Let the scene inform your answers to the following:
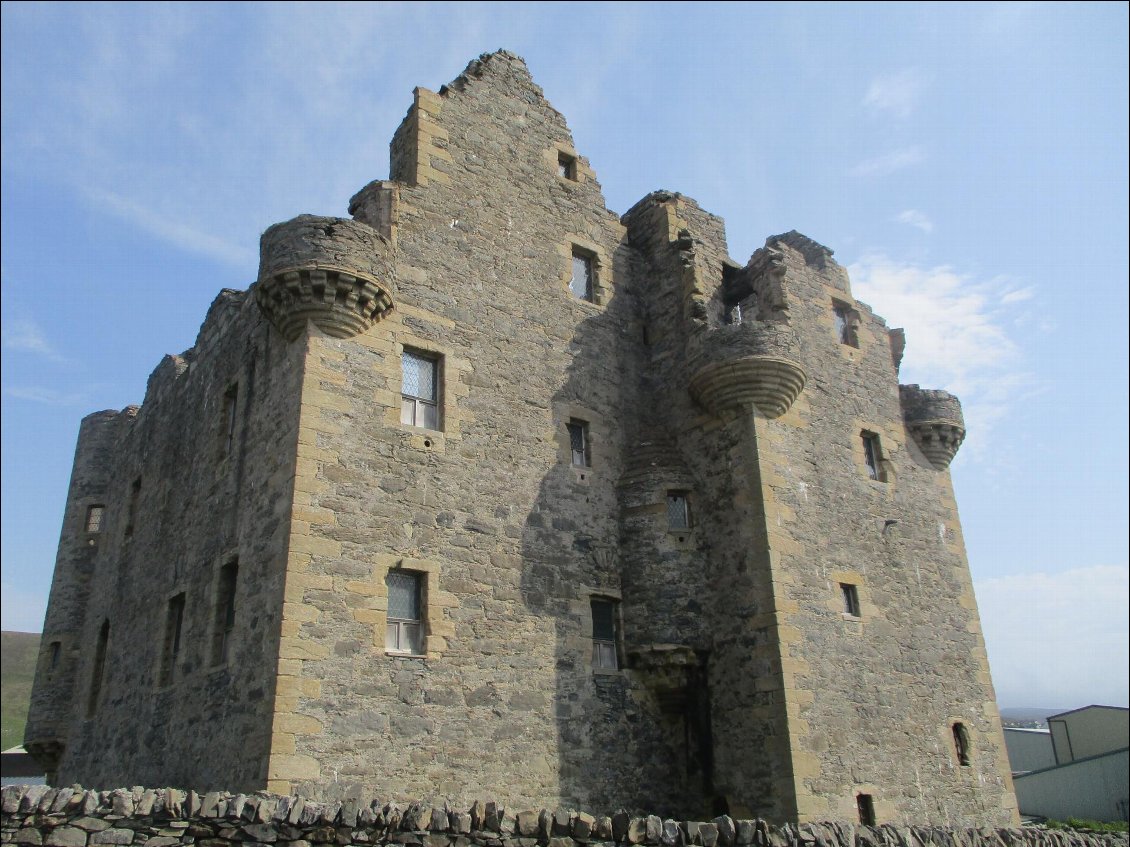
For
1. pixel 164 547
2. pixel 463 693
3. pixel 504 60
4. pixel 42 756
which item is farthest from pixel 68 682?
pixel 504 60

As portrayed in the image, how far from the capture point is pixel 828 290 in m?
19.6

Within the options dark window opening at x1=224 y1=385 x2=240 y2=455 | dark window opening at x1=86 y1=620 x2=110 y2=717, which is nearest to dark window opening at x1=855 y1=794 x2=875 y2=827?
dark window opening at x1=224 y1=385 x2=240 y2=455

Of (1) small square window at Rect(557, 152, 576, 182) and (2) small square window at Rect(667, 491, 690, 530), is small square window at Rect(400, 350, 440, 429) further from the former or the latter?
(1) small square window at Rect(557, 152, 576, 182)

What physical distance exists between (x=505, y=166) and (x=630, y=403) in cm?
487

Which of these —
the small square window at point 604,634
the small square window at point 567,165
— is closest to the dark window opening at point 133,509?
the small square window at point 604,634

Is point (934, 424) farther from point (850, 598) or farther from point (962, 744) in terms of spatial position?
point (962, 744)

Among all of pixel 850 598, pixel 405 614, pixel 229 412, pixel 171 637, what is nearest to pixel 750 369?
pixel 850 598

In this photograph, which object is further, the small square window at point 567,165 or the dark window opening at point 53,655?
the dark window opening at point 53,655

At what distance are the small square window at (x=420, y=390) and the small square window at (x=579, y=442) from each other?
2564 millimetres

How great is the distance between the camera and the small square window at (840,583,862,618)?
16016mm

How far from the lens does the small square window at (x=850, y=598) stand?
16016 millimetres

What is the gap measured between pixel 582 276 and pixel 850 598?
24.9 ft

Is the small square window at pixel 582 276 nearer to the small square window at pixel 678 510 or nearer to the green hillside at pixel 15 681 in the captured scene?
the small square window at pixel 678 510

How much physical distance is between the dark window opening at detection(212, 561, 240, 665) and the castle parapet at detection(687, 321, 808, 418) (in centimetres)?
809
